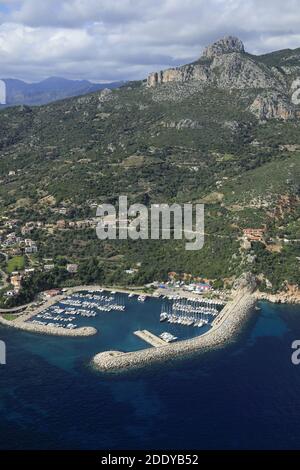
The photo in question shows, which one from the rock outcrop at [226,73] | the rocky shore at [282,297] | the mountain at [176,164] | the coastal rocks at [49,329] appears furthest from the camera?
the rock outcrop at [226,73]

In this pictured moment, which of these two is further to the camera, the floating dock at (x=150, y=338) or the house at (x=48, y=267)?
the house at (x=48, y=267)

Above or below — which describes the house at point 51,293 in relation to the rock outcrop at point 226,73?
below

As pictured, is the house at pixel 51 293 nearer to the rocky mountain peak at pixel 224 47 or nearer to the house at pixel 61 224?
the house at pixel 61 224

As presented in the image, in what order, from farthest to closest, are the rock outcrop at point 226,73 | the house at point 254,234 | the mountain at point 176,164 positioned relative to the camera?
the rock outcrop at point 226,73, the house at point 254,234, the mountain at point 176,164

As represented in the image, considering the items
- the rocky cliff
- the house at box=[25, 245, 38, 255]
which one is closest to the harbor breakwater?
the house at box=[25, 245, 38, 255]

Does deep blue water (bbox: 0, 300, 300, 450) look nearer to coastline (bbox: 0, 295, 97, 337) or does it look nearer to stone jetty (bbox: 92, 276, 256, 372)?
coastline (bbox: 0, 295, 97, 337)

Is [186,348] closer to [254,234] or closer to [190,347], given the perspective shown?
[190,347]

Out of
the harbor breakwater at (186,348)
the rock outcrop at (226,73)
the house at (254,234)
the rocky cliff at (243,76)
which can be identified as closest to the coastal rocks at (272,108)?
the rocky cliff at (243,76)
